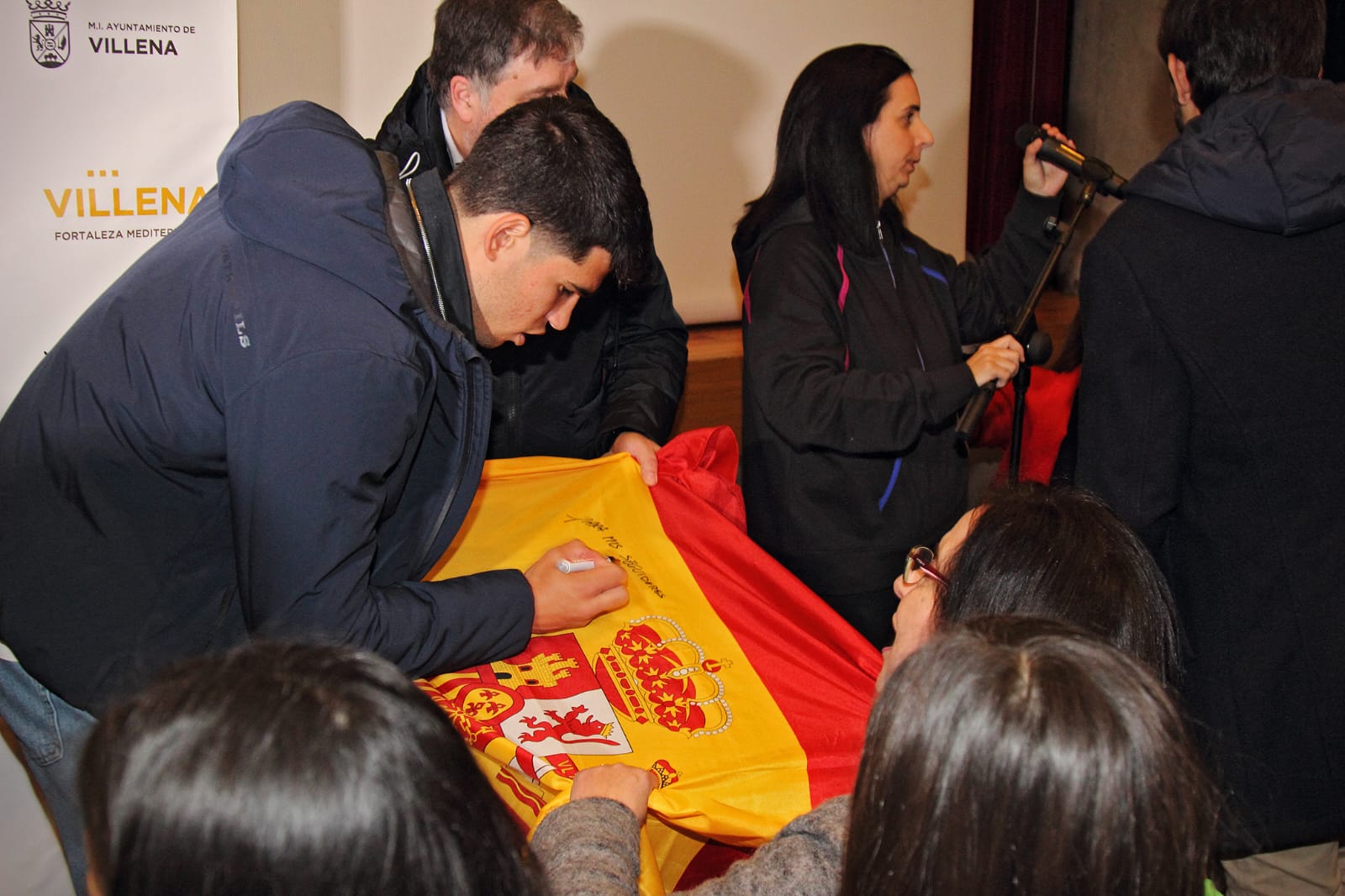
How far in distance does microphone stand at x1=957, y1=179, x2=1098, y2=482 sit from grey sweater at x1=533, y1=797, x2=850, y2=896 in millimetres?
1053

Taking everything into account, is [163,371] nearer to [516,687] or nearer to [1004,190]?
[516,687]

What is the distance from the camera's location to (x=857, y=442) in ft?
7.29

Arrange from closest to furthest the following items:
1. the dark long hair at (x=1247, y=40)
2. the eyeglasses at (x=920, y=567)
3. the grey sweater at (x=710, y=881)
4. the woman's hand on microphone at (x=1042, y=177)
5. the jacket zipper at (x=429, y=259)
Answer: the grey sweater at (x=710, y=881) < the eyeglasses at (x=920, y=567) < the jacket zipper at (x=429, y=259) < the dark long hair at (x=1247, y=40) < the woman's hand on microphone at (x=1042, y=177)

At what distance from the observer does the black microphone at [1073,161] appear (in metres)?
2.34

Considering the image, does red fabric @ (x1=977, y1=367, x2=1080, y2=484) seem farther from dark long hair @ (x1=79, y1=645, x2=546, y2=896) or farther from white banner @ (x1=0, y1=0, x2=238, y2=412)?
dark long hair @ (x1=79, y1=645, x2=546, y2=896)

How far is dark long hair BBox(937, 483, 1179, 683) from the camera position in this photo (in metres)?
1.22

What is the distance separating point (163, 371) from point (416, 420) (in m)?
0.31

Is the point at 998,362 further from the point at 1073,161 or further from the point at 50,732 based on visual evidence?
the point at 50,732

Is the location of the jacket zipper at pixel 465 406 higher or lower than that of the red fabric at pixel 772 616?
higher

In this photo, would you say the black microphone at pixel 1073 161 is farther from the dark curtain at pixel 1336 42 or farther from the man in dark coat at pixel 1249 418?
the dark curtain at pixel 1336 42

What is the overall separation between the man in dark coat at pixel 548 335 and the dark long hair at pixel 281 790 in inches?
55.1

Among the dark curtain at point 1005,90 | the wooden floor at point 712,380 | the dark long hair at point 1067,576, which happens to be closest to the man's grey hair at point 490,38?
the wooden floor at point 712,380

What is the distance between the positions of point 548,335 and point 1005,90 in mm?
2608

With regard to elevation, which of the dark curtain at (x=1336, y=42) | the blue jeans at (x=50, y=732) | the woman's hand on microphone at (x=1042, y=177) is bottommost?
the blue jeans at (x=50, y=732)
